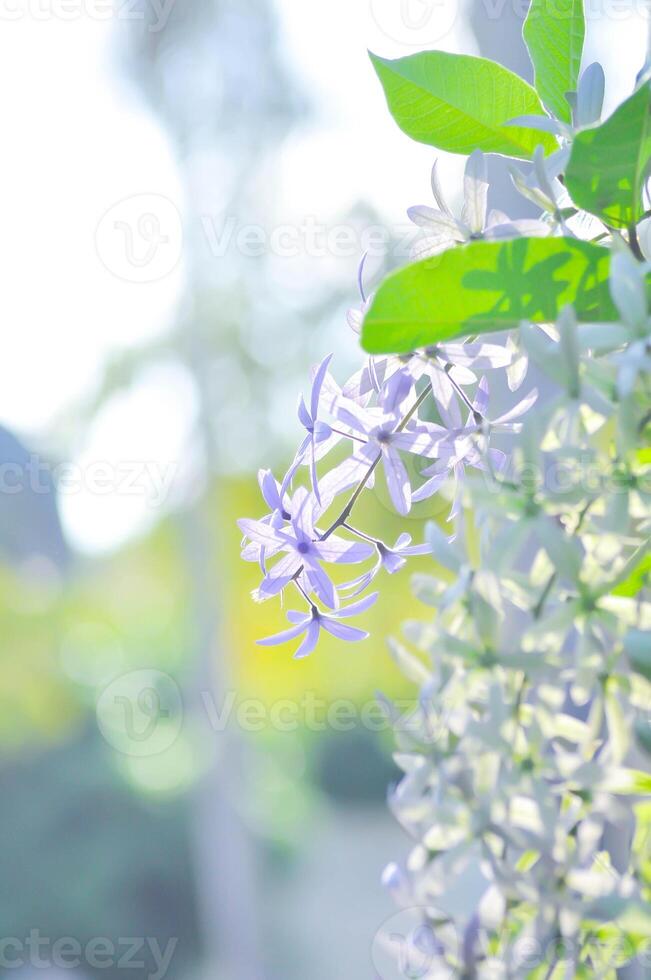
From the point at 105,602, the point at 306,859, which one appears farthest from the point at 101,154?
the point at 306,859

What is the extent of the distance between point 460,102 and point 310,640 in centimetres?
19

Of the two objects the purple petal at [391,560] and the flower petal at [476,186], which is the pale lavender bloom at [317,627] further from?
the flower petal at [476,186]

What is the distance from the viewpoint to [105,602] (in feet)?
12.1

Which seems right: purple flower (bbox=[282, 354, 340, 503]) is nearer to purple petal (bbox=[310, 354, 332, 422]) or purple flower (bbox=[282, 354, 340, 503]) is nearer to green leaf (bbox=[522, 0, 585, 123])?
purple petal (bbox=[310, 354, 332, 422])

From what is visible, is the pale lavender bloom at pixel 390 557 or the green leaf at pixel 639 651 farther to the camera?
the pale lavender bloom at pixel 390 557

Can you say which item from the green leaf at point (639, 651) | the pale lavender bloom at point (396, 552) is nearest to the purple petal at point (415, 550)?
the pale lavender bloom at point (396, 552)

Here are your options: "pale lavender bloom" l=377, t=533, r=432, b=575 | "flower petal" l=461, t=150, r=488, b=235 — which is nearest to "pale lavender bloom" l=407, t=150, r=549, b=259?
"flower petal" l=461, t=150, r=488, b=235

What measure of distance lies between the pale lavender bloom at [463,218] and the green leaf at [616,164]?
1.2 inches

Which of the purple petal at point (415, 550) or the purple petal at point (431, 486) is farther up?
the purple petal at point (431, 486)

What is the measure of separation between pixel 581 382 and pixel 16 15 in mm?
1875

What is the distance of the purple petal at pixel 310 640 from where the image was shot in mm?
321

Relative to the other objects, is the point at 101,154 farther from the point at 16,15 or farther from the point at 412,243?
the point at 412,243

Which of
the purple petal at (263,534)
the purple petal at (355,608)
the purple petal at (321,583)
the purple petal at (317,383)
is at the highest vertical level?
the purple petal at (317,383)

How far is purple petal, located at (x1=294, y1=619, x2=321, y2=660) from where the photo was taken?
0.32m
